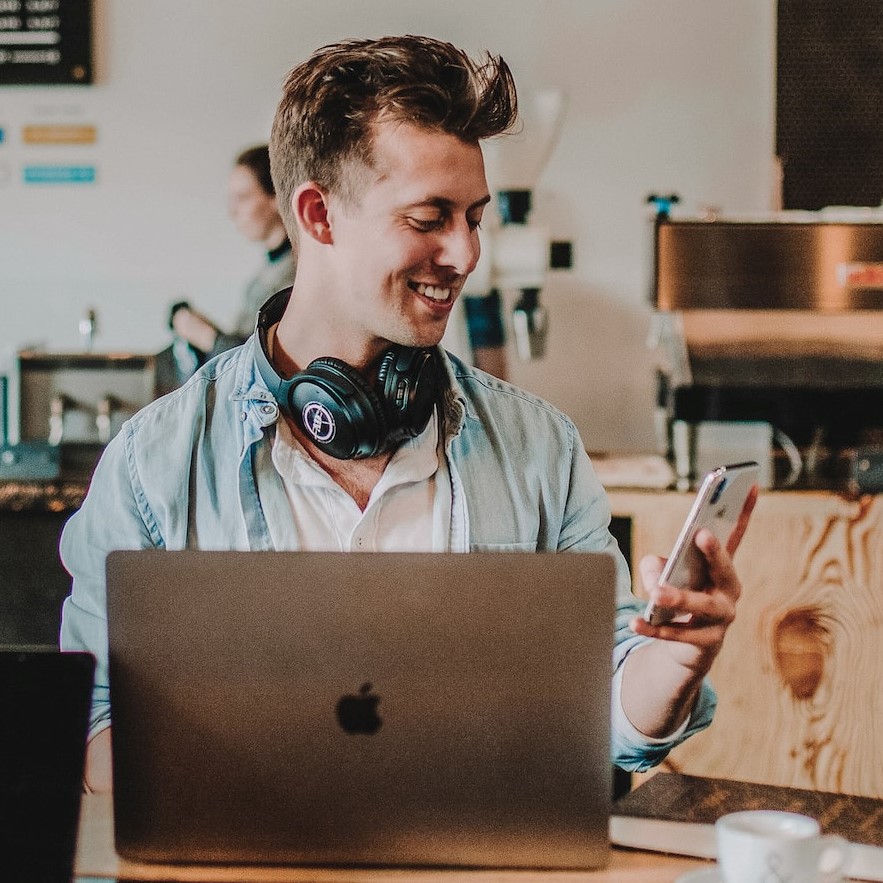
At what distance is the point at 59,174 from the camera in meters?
3.58

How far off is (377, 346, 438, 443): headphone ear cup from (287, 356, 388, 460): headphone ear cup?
0.03 meters

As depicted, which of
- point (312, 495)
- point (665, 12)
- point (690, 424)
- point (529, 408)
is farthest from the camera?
point (665, 12)

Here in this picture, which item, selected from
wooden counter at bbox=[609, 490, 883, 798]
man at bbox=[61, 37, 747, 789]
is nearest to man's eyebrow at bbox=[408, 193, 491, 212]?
man at bbox=[61, 37, 747, 789]

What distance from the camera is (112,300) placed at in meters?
3.57

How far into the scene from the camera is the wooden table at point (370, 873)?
93 centimetres

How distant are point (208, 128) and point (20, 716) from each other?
2.84 metres

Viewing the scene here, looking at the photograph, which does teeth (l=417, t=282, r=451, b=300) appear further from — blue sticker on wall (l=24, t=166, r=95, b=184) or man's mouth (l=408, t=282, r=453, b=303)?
blue sticker on wall (l=24, t=166, r=95, b=184)

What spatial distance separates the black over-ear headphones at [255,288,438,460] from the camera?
54.4 inches

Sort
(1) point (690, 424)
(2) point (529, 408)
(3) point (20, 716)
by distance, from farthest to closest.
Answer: (1) point (690, 424), (2) point (529, 408), (3) point (20, 716)

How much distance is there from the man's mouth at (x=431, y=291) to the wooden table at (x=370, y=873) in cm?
69

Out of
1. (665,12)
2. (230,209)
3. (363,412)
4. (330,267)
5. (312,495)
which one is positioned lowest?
(312,495)

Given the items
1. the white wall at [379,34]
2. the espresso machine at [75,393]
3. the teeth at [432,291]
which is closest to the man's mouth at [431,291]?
the teeth at [432,291]

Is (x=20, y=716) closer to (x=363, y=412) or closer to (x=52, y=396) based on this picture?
(x=363, y=412)

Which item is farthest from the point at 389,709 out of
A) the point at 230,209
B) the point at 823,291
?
the point at 230,209
